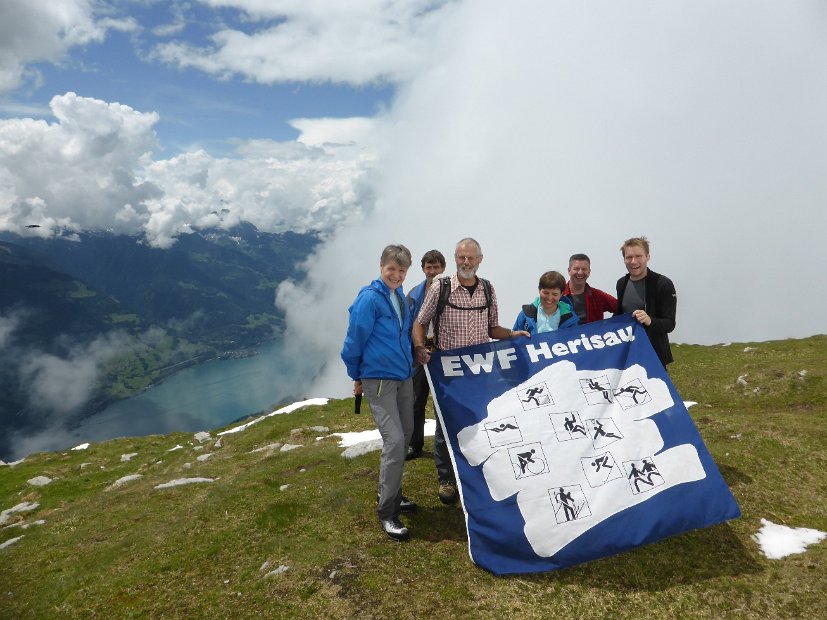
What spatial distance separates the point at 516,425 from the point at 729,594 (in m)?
4.60

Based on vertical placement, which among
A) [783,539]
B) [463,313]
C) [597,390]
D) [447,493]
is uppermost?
[463,313]

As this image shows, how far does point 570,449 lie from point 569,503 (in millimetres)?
1123

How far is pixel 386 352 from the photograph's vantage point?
9531 mm

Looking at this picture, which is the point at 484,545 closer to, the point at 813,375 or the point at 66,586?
the point at 66,586

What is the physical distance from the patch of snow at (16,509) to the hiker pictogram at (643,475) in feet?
95.3

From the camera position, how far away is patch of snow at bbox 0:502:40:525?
22684 mm

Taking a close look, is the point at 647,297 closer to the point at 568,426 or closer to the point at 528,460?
the point at 568,426

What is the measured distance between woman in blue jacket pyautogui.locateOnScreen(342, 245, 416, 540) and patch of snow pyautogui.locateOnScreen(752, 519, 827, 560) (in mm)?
7492

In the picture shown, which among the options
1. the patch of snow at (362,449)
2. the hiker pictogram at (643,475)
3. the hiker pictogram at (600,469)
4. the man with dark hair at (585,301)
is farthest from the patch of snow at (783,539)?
the patch of snow at (362,449)

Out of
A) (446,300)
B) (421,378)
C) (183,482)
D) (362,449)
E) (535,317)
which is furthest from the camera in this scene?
(183,482)

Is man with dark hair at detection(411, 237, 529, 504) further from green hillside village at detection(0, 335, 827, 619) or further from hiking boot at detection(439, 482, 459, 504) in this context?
green hillside village at detection(0, 335, 827, 619)

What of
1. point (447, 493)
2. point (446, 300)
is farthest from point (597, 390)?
point (447, 493)

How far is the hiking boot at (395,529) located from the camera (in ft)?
32.3

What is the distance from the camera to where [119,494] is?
19.7 meters
